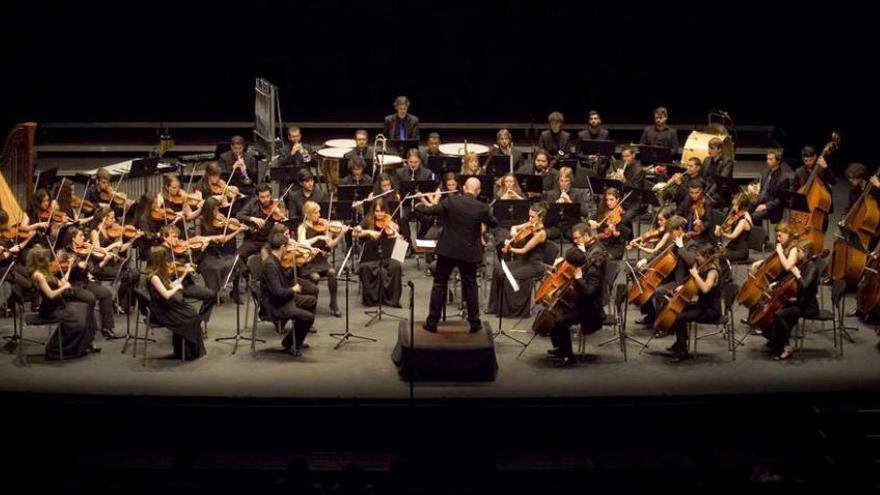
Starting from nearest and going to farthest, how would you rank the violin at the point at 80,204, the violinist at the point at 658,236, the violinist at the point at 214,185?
the violinist at the point at 658,236, the violin at the point at 80,204, the violinist at the point at 214,185

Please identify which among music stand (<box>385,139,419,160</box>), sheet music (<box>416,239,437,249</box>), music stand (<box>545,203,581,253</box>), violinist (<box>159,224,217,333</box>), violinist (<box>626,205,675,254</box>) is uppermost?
music stand (<box>385,139,419,160</box>)

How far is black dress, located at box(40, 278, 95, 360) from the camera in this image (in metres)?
11.6

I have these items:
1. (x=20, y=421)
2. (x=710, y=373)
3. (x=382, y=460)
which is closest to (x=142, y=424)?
(x=20, y=421)

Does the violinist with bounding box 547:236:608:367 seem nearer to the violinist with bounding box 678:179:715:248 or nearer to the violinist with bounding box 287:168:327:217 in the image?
the violinist with bounding box 678:179:715:248

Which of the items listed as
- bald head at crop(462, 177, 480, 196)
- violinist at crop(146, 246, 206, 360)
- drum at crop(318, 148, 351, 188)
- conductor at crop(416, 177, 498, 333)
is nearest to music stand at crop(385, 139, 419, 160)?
drum at crop(318, 148, 351, 188)

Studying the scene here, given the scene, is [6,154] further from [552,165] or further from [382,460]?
[382,460]

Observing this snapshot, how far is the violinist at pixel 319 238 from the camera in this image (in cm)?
1276

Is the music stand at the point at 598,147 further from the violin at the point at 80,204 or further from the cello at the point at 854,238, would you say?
the violin at the point at 80,204

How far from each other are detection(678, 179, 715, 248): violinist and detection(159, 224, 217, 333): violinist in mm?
5149

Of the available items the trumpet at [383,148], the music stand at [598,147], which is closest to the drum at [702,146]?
the music stand at [598,147]

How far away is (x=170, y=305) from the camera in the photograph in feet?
37.9

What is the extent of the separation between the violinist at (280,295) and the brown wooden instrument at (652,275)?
317cm

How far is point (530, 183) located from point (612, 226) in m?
1.28

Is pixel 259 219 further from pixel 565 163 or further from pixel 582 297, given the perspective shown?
pixel 565 163
